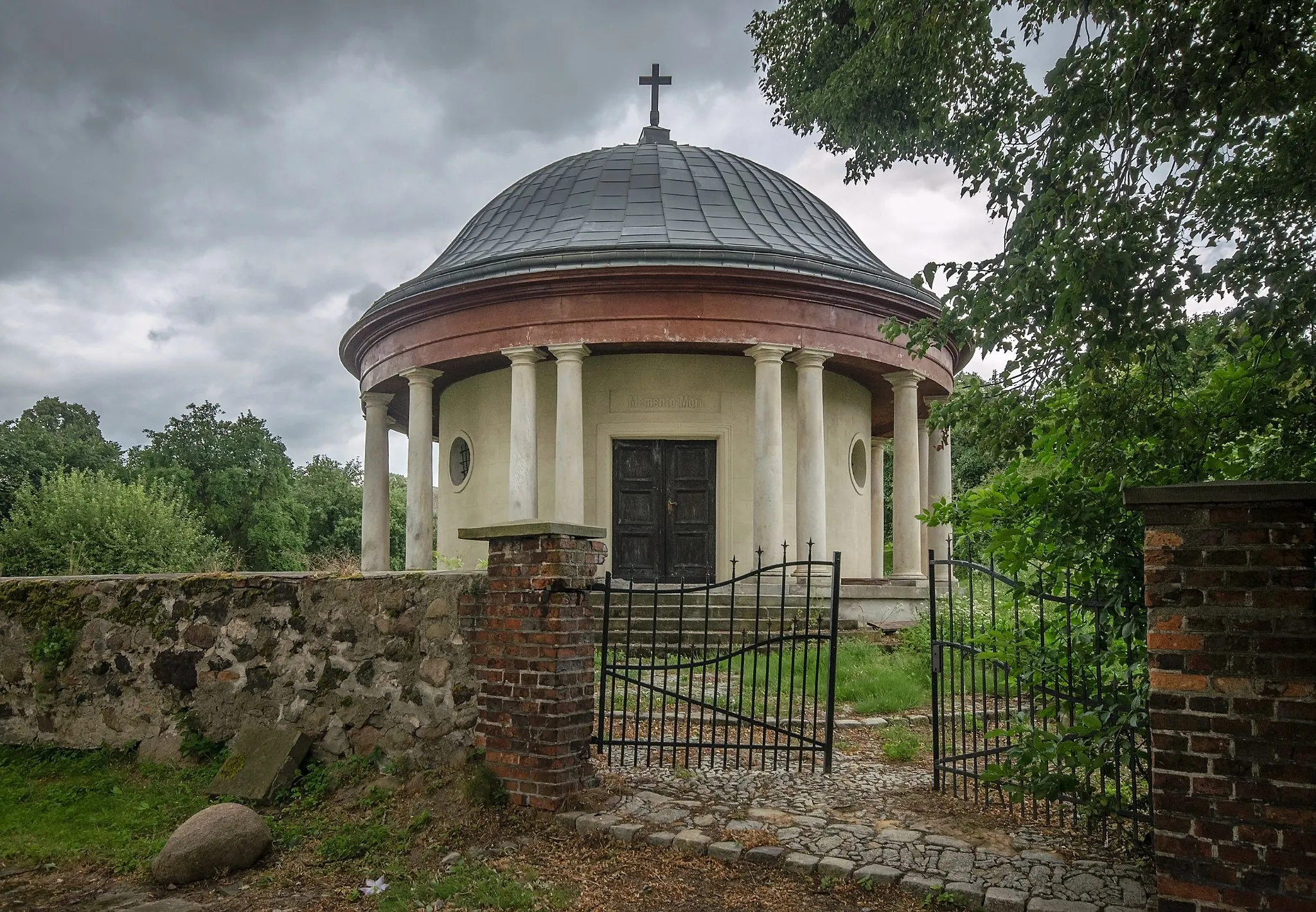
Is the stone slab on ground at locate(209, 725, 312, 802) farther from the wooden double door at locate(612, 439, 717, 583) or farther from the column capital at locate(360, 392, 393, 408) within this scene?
the column capital at locate(360, 392, 393, 408)

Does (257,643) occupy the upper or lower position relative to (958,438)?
lower

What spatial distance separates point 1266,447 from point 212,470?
32.7 m

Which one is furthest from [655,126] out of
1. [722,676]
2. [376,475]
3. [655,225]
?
[722,676]

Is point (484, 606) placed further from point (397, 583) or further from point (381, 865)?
point (381, 865)

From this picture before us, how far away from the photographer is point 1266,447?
14.9 feet

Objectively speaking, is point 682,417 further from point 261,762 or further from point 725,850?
point 725,850

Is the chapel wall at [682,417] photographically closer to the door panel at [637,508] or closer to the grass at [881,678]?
the door panel at [637,508]

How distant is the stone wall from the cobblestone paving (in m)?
1.28

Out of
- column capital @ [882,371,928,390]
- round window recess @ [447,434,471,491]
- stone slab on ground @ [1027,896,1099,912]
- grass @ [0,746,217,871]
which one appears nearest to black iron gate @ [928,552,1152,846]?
stone slab on ground @ [1027,896,1099,912]

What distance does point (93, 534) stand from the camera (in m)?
21.8

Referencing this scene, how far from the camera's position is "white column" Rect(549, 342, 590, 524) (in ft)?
42.3

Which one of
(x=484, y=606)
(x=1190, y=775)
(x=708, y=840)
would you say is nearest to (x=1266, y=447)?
(x=1190, y=775)

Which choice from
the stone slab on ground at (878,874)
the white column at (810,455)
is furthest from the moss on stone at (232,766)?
the white column at (810,455)

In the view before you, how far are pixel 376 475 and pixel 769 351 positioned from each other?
266 inches
